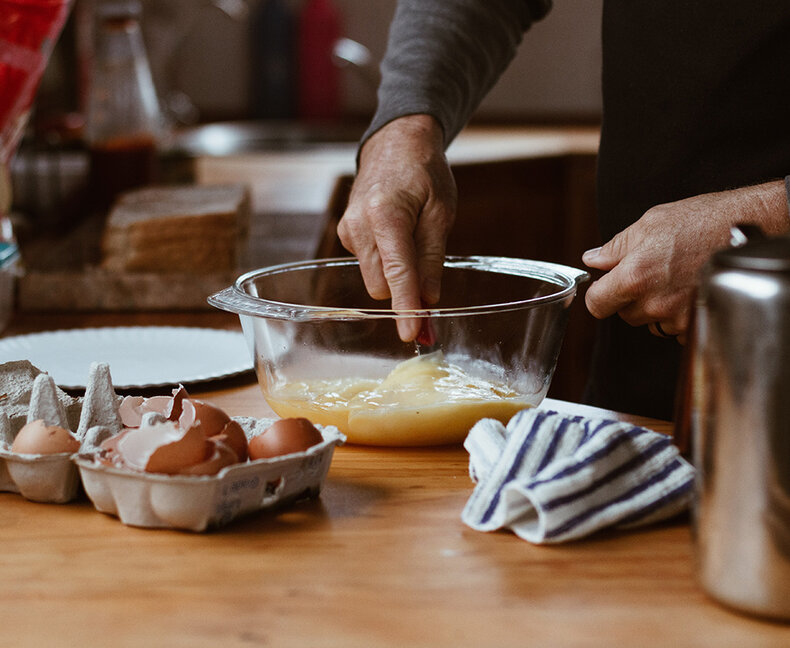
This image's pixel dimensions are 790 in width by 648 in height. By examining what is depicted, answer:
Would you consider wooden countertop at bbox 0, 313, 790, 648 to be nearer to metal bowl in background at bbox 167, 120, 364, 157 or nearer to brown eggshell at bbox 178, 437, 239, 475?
brown eggshell at bbox 178, 437, 239, 475

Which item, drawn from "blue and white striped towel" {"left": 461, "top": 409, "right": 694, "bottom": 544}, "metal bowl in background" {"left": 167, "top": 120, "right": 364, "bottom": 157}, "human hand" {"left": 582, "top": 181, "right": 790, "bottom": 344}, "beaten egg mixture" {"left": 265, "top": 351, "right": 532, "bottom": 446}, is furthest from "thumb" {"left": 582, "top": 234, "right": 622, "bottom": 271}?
"metal bowl in background" {"left": 167, "top": 120, "right": 364, "bottom": 157}

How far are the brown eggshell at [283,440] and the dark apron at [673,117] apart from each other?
773 mm

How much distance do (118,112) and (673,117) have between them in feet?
3.69

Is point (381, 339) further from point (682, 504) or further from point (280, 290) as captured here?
point (682, 504)

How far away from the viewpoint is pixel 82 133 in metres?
2.48

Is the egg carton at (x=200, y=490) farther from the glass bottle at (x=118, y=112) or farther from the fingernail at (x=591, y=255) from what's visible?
the glass bottle at (x=118, y=112)

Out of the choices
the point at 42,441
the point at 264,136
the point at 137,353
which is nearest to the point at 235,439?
the point at 42,441

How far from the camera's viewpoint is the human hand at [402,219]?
105 centimetres

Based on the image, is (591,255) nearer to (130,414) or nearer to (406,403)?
(406,403)

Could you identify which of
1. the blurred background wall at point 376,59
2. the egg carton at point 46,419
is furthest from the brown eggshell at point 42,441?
the blurred background wall at point 376,59

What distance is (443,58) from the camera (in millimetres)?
1353

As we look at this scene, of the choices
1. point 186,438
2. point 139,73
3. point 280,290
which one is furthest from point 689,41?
point 139,73

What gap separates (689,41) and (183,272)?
0.77 metres

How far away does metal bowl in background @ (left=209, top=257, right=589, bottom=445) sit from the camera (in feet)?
2.98
